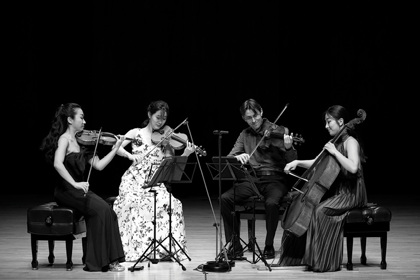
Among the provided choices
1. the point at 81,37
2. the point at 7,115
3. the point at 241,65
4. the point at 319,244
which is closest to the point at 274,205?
the point at 319,244

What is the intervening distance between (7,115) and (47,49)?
3.42ft

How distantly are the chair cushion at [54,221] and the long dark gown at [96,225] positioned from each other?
0.08m

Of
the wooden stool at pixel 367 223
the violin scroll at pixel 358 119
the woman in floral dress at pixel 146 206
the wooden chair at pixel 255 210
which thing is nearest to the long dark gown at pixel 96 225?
the woman in floral dress at pixel 146 206

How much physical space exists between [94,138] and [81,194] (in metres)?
0.39

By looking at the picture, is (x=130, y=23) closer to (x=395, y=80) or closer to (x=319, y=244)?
(x=395, y=80)

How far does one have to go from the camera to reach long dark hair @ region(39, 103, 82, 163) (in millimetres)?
4645

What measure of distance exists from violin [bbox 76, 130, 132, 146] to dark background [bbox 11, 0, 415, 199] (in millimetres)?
3862

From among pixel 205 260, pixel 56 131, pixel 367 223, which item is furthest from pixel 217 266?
pixel 56 131

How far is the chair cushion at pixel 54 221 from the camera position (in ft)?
14.7

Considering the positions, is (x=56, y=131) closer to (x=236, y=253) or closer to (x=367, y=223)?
(x=236, y=253)

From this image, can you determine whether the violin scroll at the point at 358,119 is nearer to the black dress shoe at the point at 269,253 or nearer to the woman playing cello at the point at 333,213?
the woman playing cello at the point at 333,213

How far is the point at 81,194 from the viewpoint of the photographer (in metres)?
4.59

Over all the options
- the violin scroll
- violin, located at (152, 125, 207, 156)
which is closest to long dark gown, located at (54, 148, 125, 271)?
violin, located at (152, 125, 207, 156)

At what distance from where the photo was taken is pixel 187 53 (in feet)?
27.6
